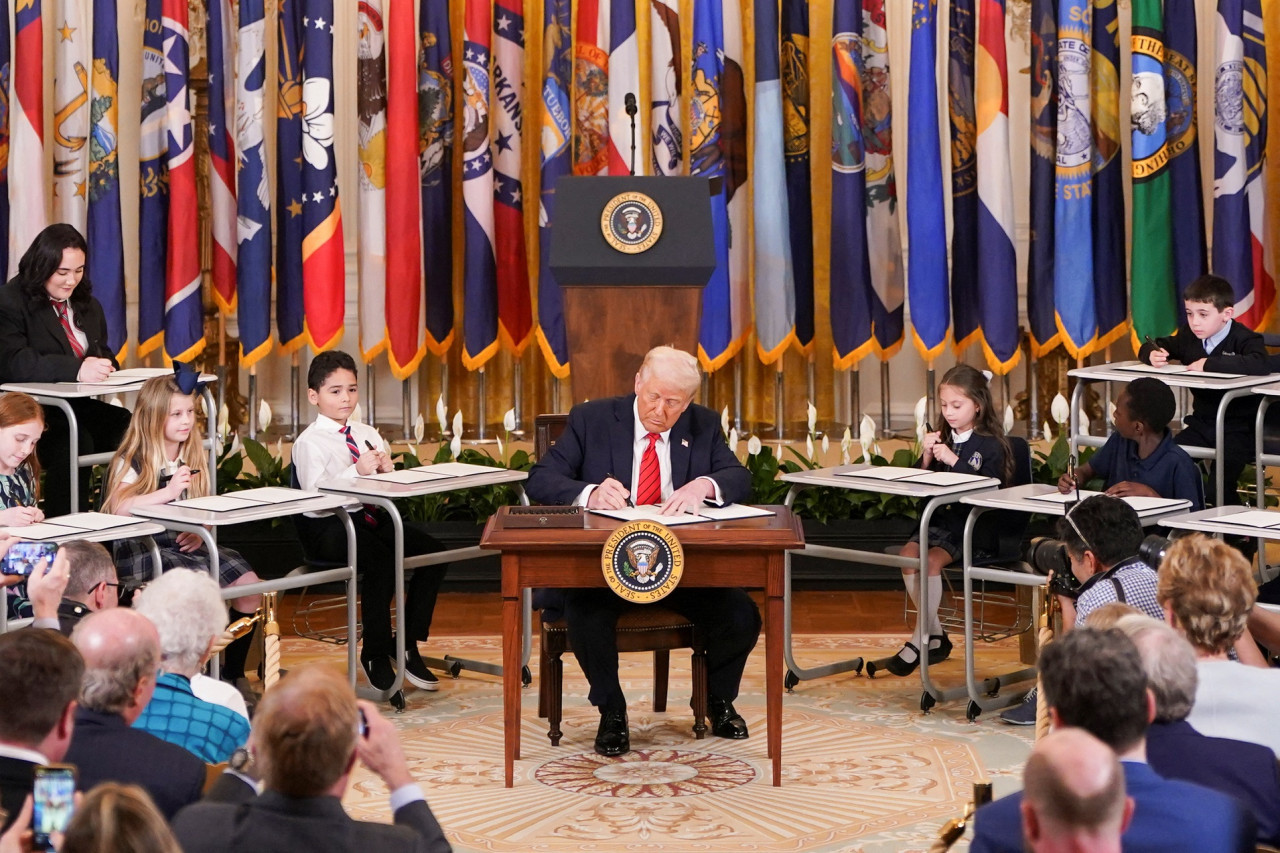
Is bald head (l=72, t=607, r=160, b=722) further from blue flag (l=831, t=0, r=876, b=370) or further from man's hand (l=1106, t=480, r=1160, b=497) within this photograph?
blue flag (l=831, t=0, r=876, b=370)

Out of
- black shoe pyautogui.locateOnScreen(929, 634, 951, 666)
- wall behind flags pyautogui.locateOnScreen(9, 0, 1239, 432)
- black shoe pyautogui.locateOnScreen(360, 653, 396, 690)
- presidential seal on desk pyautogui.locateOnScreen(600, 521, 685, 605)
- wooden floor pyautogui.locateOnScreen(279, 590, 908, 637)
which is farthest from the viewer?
wall behind flags pyautogui.locateOnScreen(9, 0, 1239, 432)

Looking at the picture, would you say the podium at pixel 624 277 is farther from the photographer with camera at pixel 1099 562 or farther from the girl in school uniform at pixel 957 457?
the photographer with camera at pixel 1099 562

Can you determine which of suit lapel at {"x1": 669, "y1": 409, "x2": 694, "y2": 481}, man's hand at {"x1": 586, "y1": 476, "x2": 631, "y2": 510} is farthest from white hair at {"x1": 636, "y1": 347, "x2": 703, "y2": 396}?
man's hand at {"x1": 586, "y1": 476, "x2": 631, "y2": 510}

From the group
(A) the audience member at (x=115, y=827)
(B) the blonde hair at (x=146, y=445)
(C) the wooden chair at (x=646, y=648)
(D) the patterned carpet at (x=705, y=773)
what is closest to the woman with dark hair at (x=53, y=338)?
(B) the blonde hair at (x=146, y=445)

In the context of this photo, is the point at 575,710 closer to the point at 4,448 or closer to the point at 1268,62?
the point at 4,448

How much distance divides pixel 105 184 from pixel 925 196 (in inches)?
152

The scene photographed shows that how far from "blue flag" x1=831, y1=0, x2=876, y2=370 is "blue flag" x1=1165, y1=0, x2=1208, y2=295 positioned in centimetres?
143

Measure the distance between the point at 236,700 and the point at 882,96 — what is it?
5495 mm

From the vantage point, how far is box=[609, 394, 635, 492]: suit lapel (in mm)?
4832

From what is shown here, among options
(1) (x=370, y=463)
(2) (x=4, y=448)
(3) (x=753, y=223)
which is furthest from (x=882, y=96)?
(2) (x=4, y=448)

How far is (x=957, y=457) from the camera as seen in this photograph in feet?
17.7

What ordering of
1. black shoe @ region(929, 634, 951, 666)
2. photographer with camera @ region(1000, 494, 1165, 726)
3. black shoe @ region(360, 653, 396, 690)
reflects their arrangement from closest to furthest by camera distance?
photographer with camera @ region(1000, 494, 1165, 726) → black shoe @ region(360, 653, 396, 690) → black shoe @ region(929, 634, 951, 666)

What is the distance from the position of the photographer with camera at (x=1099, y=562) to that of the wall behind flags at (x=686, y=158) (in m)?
4.22

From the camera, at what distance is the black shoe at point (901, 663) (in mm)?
5398
